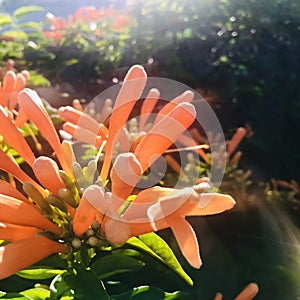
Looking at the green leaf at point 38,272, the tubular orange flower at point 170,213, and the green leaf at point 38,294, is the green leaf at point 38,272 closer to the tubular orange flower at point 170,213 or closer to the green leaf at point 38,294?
the green leaf at point 38,294

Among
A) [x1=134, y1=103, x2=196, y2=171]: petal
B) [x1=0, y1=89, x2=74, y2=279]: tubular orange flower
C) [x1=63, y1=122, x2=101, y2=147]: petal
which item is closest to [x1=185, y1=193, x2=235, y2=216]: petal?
[x1=134, y1=103, x2=196, y2=171]: petal

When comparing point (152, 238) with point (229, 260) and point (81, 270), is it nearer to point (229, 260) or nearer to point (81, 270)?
point (81, 270)

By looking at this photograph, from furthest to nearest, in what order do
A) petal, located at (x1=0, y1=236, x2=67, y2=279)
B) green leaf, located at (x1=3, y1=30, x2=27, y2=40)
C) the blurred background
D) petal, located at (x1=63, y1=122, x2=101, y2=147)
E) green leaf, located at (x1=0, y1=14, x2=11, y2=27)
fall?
the blurred background → green leaf, located at (x1=3, y1=30, x2=27, y2=40) → green leaf, located at (x1=0, y1=14, x2=11, y2=27) → petal, located at (x1=63, y1=122, x2=101, y2=147) → petal, located at (x1=0, y1=236, x2=67, y2=279)

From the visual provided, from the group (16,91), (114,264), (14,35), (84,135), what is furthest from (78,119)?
(14,35)

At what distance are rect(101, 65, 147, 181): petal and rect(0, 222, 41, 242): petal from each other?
165 mm

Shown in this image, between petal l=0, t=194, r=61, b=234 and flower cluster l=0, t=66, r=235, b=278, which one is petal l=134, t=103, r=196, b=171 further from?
petal l=0, t=194, r=61, b=234

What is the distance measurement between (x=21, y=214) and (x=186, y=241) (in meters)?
0.23

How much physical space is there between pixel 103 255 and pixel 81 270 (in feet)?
0.42

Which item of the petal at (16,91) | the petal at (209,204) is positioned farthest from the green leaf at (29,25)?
the petal at (209,204)

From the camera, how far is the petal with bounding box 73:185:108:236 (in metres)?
0.81

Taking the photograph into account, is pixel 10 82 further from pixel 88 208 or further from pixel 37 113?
pixel 88 208

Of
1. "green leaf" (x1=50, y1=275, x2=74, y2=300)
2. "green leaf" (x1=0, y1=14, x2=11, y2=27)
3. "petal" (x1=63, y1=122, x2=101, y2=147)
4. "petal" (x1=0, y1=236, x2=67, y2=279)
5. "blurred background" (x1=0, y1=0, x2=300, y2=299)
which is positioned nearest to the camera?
"petal" (x1=0, y1=236, x2=67, y2=279)

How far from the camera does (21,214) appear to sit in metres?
0.84

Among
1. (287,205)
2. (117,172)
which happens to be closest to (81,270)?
(117,172)
